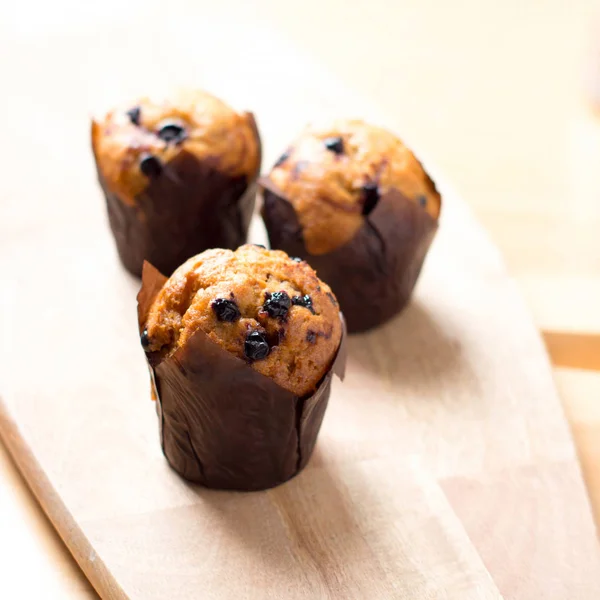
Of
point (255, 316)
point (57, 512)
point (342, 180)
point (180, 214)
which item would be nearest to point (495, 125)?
point (342, 180)

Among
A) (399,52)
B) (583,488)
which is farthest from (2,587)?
(399,52)

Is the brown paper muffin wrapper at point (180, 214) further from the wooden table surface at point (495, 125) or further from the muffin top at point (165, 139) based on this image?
the wooden table surface at point (495, 125)

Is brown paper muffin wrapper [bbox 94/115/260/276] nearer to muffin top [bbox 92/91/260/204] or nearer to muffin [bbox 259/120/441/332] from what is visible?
muffin top [bbox 92/91/260/204]

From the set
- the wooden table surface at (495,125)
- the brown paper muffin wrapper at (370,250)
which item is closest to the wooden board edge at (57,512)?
Answer: the wooden table surface at (495,125)

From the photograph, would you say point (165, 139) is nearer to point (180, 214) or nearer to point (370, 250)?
point (180, 214)

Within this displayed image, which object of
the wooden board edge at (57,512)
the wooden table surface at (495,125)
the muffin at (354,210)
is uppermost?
the muffin at (354,210)

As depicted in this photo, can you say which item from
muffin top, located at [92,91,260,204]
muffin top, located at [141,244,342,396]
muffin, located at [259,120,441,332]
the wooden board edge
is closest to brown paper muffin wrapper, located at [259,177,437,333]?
muffin, located at [259,120,441,332]
